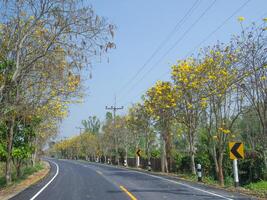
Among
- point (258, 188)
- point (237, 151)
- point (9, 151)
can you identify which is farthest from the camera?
point (9, 151)

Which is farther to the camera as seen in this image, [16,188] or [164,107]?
[164,107]

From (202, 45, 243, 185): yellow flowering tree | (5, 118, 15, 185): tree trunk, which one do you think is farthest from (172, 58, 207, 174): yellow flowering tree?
(5, 118, 15, 185): tree trunk

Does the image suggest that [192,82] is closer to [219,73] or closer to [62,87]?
[219,73]

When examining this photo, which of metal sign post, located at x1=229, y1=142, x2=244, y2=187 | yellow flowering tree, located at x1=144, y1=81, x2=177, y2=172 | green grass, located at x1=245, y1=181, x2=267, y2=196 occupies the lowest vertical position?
green grass, located at x1=245, y1=181, x2=267, y2=196

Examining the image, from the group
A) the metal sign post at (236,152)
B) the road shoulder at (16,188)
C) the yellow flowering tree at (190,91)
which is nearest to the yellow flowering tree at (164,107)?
the yellow flowering tree at (190,91)

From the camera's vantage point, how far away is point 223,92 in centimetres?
2425

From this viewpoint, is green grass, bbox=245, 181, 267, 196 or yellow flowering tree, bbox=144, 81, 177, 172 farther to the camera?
yellow flowering tree, bbox=144, 81, 177, 172

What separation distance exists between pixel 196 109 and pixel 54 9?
16.8 m

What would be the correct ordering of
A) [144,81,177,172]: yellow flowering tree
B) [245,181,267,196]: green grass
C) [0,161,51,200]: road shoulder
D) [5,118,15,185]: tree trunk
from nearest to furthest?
[0,161,51,200]: road shoulder
[245,181,267,196]: green grass
[5,118,15,185]: tree trunk
[144,81,177,172]: yellow flowering tree

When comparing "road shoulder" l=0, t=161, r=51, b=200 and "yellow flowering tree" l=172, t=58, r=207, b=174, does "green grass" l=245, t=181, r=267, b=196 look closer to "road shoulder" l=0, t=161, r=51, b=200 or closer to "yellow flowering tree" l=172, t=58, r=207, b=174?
"yellow flowering tree" l=172, t=58, r=207, b=174

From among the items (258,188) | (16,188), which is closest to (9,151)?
(16,188)

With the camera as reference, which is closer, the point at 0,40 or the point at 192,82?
the point at 0,40

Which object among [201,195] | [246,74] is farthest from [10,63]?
[246,74]

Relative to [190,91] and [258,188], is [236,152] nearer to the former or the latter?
[258,188]
